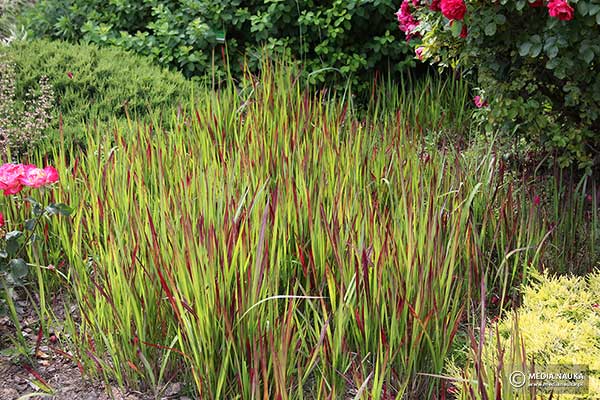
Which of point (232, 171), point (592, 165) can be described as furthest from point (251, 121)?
point (592, 165)

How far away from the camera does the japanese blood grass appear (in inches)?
86.0

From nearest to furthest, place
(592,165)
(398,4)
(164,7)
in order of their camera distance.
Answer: (592,165) < (398,4) < (164,7)

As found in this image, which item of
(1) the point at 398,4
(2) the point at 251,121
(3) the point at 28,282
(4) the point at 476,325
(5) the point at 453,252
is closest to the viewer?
(5) the point at 453,252

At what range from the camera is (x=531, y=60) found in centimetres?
345

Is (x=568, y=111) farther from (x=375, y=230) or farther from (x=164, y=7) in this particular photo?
(x=164, y=7)

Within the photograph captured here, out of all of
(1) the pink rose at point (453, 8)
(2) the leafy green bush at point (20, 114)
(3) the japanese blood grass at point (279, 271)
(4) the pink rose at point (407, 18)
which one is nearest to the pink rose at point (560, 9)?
(1) the pink rose at point (453, 8)

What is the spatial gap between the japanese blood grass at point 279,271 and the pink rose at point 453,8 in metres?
0.65

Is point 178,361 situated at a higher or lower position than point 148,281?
lower

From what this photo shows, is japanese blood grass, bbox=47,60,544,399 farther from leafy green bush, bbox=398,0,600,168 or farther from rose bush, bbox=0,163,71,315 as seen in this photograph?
leafy green bush, bbox=398,0,600,168

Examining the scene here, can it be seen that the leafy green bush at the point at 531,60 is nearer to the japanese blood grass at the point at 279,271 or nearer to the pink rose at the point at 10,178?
the japanese blood grass at the point at 279,271

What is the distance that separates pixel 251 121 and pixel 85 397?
145 centimetres

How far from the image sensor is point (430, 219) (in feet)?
8.12

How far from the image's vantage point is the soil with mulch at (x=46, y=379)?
239 cm

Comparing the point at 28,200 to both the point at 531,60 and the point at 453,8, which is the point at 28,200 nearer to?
the point at 453,8
